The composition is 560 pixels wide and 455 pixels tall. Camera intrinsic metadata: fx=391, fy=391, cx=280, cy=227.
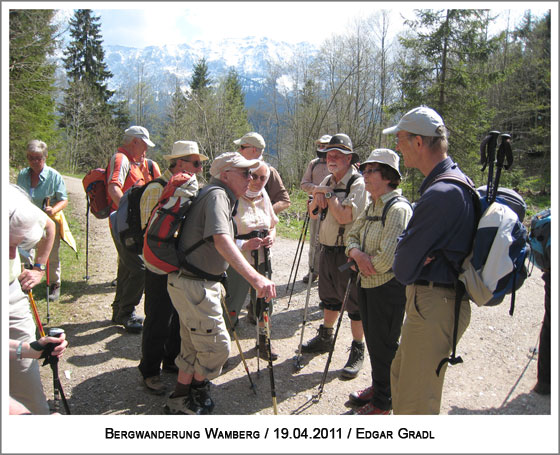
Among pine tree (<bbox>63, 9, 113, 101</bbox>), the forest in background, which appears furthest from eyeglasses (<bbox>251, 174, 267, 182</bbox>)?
pine tree (<bbox>63, 9, 113, 101</bbox>)

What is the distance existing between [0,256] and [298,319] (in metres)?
4.05

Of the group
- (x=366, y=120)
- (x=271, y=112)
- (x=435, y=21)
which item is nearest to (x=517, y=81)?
(x=366, y=120)

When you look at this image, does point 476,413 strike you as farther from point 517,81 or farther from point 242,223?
point 517,81

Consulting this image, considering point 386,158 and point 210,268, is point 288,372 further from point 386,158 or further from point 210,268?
point 386,158

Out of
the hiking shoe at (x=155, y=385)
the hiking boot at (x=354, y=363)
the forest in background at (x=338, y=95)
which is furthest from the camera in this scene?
the forest in background at (x=338, y=95)

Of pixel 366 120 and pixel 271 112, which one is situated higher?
pixel 271 112

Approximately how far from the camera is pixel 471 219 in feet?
7.64

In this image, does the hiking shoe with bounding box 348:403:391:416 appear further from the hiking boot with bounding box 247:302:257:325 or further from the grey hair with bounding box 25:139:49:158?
the grey hair with bounding box 25:139:49:158

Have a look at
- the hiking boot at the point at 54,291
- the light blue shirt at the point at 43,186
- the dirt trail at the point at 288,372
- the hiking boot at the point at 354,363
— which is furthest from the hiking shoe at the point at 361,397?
the light blue shirt at the point at 43,186

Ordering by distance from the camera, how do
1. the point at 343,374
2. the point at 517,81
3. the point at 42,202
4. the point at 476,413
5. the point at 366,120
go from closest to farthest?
the point at 476,413
the point at 343,374
the point at 42,202
the point at 366,120
the point at 517,81

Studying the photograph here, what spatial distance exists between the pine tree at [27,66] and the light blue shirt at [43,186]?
468 inches

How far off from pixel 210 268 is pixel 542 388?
3.26m

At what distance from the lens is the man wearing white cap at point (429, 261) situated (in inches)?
90.5

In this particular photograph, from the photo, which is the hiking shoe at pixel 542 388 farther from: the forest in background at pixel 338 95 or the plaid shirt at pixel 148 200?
the forest in background at pixel 338 95
